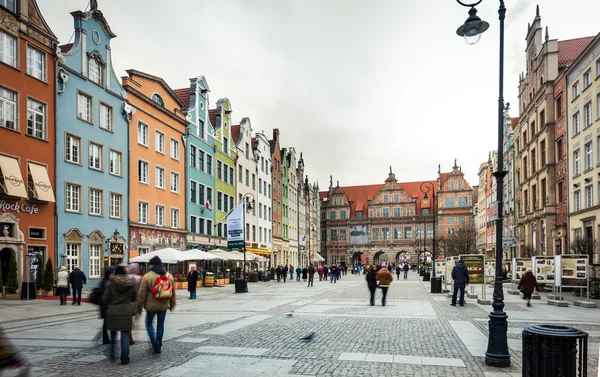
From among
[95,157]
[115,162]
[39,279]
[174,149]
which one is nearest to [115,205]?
[115,162]

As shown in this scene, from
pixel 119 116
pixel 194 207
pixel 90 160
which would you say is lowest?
pixel 194 207

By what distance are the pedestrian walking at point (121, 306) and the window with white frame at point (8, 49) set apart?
18827 mm

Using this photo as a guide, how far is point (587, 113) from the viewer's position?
107 feet

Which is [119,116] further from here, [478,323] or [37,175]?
[478,323]

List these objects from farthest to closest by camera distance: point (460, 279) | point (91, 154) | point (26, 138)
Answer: point (91, 154) → point (26, 138) → point (460, 279)

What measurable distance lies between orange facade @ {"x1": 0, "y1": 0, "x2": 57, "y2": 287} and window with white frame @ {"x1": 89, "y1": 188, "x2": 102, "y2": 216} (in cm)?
350

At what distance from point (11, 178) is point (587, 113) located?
31.4m

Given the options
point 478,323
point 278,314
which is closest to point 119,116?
point 278,314

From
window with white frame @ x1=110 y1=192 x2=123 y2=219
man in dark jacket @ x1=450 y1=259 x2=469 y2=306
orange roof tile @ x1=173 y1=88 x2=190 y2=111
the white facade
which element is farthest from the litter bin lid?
the white facade

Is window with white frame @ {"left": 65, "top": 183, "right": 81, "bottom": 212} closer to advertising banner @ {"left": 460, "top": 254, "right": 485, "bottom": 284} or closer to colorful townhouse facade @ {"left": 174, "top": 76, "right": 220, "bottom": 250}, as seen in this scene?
colorful townhouse facade @ {"left": 174, "top": 76, "right": 220, "bottom": 250}

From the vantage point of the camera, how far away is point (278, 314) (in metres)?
17.4

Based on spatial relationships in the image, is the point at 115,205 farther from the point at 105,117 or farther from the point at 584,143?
the point at 584,143

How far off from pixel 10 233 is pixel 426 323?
18.3 m

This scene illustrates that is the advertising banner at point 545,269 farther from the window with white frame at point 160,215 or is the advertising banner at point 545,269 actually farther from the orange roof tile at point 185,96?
the orange roof tile at point 185,96
